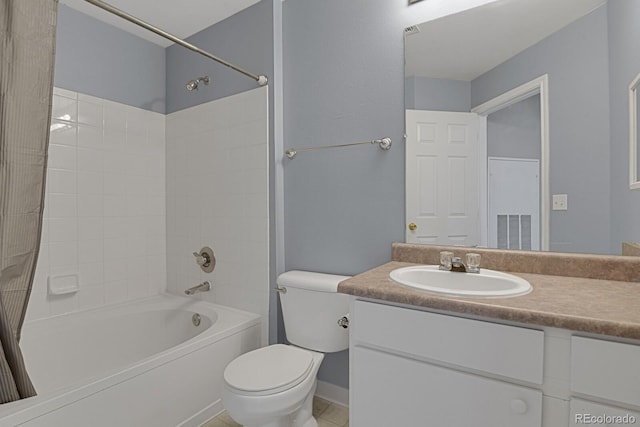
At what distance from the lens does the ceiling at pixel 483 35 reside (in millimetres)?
1253

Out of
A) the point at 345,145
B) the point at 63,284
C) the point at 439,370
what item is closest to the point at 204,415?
the point at 63,284

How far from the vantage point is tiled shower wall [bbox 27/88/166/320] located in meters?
1.93

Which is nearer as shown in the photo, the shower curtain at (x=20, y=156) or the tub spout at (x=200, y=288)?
the shower curtain at (x=20, y=156)

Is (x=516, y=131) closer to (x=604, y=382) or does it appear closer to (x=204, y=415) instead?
(x=604, y=382)

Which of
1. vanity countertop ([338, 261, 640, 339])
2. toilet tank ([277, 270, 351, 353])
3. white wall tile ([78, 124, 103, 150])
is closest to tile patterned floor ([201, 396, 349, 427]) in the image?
toilet tank ([277, 270, 351, 353])

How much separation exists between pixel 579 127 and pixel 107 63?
2722 mm

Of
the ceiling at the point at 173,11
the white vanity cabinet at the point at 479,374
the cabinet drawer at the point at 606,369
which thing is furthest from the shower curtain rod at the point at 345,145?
the cabinet drawer at the point at 606,369

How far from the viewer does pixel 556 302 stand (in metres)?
0.88

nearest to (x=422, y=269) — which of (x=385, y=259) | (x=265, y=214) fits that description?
(x=385, y=259)

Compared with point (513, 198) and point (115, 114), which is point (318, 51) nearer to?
point (513, 198)

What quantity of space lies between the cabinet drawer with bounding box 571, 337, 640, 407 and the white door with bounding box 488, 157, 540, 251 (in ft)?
2.05

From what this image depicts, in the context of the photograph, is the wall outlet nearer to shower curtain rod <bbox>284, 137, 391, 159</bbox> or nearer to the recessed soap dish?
shower curtain rod <bbox>284, 137, 391, 159</bbox>

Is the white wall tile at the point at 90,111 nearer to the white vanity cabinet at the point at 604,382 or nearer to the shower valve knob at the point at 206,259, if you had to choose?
the shower valve knob at the point at 206,259

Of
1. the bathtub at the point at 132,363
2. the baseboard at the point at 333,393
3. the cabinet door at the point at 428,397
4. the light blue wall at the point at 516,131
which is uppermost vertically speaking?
the light blue wall at the point at 516,131
